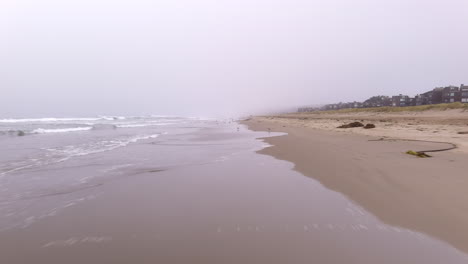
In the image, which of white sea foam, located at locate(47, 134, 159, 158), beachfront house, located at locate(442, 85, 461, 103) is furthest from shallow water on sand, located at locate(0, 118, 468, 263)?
beachfront house, located at locate(442, 85, 461, 103)

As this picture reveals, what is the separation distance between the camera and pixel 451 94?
6300 centimetres

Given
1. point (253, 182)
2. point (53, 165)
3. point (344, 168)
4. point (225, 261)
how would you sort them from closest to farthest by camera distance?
point (225, 261)
point (253, 182)
point (344, 168)
point (53, 165)

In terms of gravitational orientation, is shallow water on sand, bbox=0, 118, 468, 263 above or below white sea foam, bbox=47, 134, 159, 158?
below

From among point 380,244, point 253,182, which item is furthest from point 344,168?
point 380,244

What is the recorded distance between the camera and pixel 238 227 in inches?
131

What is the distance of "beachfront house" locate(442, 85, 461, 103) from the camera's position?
6160 centimetres

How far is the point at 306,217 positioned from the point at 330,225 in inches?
14.4

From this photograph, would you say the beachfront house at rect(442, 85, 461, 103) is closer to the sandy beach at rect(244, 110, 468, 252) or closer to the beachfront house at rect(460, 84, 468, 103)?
the beachfront house at rect(460, 84, 468, 103)

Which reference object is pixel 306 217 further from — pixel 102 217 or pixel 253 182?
pixel 102 217

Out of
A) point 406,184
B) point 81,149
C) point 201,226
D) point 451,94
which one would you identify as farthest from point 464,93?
point 201,226

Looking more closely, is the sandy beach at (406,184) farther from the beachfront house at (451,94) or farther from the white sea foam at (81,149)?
the beachfront house at (451,94)

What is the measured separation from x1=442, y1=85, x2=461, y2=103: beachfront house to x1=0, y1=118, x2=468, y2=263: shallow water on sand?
78.9 m

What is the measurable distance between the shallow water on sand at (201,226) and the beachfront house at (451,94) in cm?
7887

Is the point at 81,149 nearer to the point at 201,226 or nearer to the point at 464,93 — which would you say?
the point at 201,226
